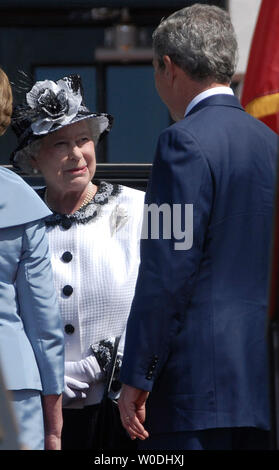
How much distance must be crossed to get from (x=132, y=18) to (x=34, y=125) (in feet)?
15.8

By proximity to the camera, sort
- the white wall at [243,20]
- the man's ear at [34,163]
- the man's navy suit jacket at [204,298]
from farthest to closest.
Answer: the white wall at [243,20] < the man's ear at [34,163] < the man's navy suit jacket at [204,298]

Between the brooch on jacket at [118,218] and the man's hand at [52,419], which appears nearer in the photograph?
the man's hand at [52,419]

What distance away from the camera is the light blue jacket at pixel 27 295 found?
323cm

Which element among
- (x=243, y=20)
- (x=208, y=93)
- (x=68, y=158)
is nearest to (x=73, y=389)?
(x=68, y=158)

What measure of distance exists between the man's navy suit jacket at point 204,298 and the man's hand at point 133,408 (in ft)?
0.13

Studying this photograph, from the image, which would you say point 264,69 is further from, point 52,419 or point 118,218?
point 52,419

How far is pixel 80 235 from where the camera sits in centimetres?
370

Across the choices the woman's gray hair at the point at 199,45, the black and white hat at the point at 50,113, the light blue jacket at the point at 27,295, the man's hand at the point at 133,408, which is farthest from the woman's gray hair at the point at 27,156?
the man's hand at the point at 133,408

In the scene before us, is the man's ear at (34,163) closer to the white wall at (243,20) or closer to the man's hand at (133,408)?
the man's hand at (133,408)

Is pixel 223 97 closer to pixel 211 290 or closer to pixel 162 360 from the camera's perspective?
pixel 211 290

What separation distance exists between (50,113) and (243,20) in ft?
11.6

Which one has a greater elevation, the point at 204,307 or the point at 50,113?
the point at 50,113

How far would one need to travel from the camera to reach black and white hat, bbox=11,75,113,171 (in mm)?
3812

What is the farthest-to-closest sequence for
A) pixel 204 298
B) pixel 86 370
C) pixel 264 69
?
pixel 264 69
pixel 86 370
pixel 204 298
